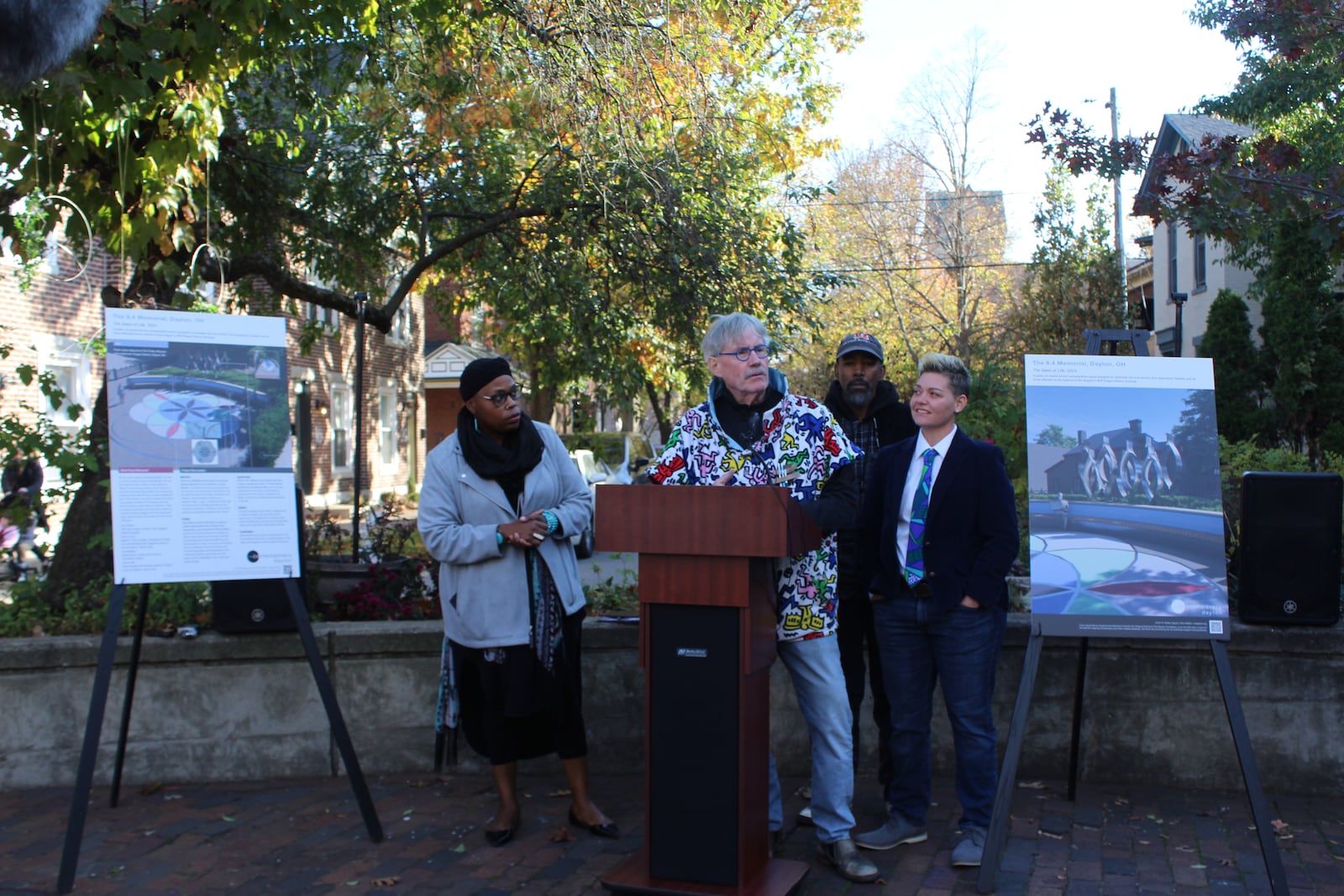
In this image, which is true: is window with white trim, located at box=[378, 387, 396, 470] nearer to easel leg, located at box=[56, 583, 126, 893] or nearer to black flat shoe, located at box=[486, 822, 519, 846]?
easel leg, located at box=[56, 583, 126, 893]

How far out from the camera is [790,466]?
13.4 feet

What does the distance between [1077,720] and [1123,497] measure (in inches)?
47.7

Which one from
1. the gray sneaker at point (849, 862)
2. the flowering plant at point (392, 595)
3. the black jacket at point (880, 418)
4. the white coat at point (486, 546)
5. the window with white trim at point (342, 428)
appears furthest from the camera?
the window with white trim at point (342, 428)

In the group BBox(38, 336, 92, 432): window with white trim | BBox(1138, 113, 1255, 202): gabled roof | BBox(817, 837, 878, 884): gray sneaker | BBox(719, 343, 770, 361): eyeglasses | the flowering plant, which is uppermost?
BBox(1138, 113, 1255, 202): gabled roof

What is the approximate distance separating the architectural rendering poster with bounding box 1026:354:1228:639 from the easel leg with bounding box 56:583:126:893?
11.5 ft

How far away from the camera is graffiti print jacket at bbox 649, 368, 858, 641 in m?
4.10

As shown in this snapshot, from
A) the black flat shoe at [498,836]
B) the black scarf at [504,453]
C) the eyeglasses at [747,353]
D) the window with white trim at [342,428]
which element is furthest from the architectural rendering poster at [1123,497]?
the window with white trim at [342,428]

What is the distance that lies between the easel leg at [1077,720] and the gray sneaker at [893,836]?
90 centimetres

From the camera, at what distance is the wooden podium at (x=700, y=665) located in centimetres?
374

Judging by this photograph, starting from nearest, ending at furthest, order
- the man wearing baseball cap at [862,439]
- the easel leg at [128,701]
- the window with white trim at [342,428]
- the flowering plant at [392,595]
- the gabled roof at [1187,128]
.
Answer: the man wearing baseball cap at [862,439]
the easel leg at [128,701]
the flowering plant at [392,595]
the gabled roof at [1187,128]
the window with white trim at [342,428]

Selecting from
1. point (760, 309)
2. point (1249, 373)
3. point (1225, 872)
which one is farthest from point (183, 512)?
point (1249, 373)

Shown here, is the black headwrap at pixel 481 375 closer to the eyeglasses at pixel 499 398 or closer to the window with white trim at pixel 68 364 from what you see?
the eyeglasses at pixel 499 398

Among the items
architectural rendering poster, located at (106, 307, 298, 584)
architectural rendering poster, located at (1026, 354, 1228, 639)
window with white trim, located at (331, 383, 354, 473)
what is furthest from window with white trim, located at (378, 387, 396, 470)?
architectural rendering poster, located at (1026, 354, 1228, 639)

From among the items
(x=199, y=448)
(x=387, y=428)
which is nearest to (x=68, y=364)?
(x=387, y=428)
